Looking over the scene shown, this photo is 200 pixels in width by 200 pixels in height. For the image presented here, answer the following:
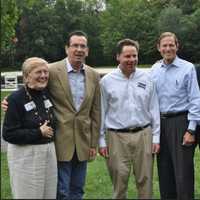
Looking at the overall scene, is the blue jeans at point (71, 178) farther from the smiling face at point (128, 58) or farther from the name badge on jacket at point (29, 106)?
the smiling face at point (128, 58)

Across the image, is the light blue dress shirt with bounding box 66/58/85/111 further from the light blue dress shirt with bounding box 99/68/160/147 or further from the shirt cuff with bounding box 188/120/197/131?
the shirt cuff with bounding box 188/120/197/131

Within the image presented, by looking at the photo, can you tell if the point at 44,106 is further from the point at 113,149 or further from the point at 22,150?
the point at 113,149

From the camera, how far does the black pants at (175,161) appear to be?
5840 millimetres

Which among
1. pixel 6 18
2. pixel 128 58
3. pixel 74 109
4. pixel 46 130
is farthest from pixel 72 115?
pixel 6 18

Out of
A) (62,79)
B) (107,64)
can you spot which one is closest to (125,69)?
(62,79)

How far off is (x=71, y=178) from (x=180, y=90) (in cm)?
157

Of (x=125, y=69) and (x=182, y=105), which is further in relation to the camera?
(x=182, y=105)

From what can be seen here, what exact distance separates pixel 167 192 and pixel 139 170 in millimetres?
885

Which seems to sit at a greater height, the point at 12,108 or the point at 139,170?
the point at 12,108

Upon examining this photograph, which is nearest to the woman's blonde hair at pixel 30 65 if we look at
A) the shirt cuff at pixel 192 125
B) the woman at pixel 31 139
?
the woman at pixel 31 139

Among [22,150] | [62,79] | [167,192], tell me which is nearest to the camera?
[22,150]

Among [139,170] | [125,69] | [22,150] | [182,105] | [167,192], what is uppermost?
[125,69]

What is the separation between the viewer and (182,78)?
5777 mm

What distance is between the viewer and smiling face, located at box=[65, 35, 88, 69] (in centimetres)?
529
